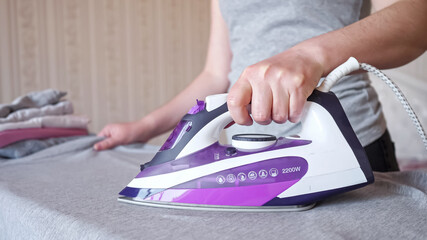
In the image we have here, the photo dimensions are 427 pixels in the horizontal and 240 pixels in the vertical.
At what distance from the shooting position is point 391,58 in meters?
0.65

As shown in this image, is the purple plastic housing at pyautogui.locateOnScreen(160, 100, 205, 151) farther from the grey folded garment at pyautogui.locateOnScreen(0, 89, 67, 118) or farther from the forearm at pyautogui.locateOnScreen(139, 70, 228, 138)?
the grey folded garment at pyautogui.locateOnScreen(0, 89, 67, 118)

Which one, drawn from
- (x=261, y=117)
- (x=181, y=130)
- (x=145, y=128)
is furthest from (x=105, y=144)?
(x=261, y=117)

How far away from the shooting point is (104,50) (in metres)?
2.51

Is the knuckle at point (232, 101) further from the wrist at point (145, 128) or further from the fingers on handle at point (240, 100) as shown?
the wrist at point (145, 128)

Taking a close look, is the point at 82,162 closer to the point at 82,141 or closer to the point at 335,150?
the point at 82,141

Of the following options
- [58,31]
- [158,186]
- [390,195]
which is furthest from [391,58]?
[58,31]

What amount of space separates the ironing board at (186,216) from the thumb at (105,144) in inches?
13.8

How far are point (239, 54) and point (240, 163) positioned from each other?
488 mm

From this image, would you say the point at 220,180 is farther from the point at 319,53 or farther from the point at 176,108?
the point at 176,108

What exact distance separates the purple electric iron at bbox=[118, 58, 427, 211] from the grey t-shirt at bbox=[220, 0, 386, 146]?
0.28 m

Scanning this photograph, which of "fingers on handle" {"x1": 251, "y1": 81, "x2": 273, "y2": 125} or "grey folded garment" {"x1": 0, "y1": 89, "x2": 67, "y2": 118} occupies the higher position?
"fingers on handle" {"x1": 251, "y1": 81, "x2": 273, "y2": 125}

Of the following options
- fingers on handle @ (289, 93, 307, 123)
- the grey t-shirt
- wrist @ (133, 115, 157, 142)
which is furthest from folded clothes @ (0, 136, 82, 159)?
fingers on handle @ (289, 93, 307, 123)

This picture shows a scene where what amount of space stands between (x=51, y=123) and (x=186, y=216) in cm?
84

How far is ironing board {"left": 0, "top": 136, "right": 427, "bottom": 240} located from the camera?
45 centimetres
